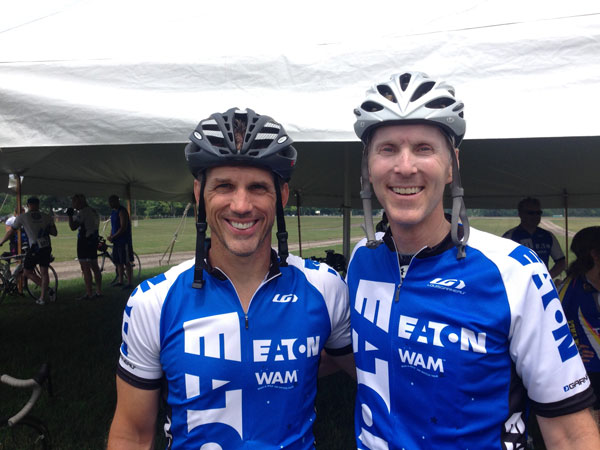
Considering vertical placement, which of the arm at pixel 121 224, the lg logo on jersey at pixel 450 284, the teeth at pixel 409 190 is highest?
the teeth at pixel 409 190

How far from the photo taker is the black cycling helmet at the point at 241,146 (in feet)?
4.61

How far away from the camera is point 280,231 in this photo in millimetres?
1639

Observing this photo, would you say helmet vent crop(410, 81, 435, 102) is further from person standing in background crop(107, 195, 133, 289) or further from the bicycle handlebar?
person standing in background crop(107, 195, 133, 289)

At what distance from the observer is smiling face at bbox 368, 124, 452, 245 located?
130 cm

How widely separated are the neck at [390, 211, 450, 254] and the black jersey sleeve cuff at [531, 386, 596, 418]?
57 centimetres

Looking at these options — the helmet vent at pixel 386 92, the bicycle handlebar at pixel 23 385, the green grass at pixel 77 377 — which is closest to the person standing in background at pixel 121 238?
the green grass at pixel 77 377

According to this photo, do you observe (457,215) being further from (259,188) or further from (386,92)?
(259,188)

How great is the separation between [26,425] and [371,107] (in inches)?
127

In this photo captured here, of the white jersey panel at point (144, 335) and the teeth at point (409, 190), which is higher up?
the teeth at point (409, 190)

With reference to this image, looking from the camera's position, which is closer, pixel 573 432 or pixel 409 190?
pixel 573 432

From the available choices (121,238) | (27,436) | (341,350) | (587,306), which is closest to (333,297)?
(341,350)

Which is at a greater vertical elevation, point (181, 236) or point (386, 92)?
point (386, 92)

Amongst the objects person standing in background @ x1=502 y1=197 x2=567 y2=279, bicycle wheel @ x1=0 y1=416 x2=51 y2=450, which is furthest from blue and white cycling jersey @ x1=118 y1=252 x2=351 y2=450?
person standing in background @ x1=502 y1=197 x2=567 y2=279

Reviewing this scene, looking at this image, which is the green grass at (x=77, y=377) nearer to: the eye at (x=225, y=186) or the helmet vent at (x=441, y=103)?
the eye at (x=225, y=186)
